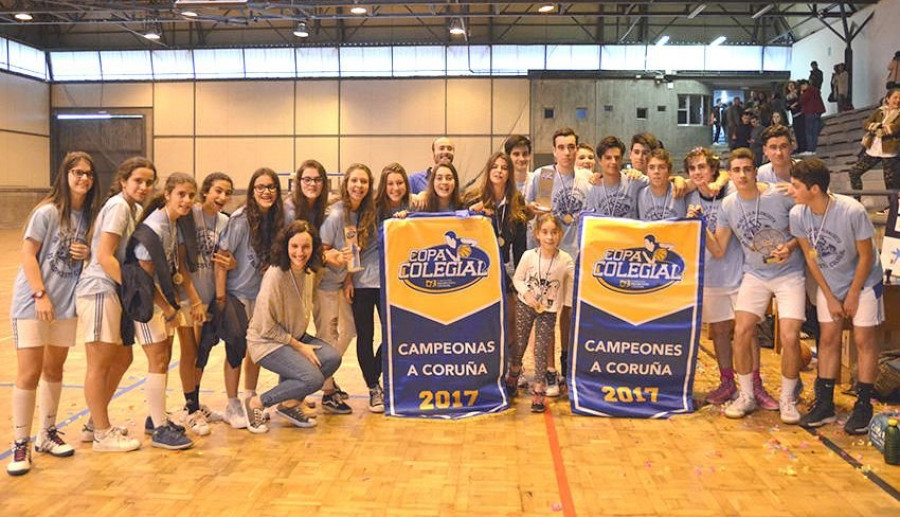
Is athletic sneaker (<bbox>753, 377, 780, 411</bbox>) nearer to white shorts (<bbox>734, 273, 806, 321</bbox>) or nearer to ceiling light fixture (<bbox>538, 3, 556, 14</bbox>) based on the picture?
white shorts (<bbox>734, 273, 806, 321</bbox>)

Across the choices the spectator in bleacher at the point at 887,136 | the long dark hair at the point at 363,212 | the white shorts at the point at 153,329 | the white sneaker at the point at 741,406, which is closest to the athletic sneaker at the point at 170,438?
the white shorts at the point at 153,329

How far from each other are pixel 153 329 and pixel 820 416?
13.0 feet

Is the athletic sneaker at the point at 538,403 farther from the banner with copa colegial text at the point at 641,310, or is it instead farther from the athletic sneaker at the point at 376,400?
the athletic sneaker at the point at 376,400

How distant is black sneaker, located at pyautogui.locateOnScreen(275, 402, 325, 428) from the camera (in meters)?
4.67

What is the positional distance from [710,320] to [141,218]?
12.0 ft

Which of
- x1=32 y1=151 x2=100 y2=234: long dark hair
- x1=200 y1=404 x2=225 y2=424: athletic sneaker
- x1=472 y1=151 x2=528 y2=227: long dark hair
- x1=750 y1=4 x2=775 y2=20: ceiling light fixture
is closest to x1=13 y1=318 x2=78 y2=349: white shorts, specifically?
x1=32 y1=151 x2=100 y2=234: long dark hair

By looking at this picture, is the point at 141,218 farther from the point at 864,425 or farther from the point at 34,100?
the point at 34,100

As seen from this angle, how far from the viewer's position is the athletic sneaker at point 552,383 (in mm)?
5309

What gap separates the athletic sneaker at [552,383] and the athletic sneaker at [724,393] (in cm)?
103

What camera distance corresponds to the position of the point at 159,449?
13.9 ft

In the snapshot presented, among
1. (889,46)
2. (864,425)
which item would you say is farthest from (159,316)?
(889,46)

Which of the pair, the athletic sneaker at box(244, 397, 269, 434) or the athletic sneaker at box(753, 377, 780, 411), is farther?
the athletic sneaker at box(753, 377, 780, 411)

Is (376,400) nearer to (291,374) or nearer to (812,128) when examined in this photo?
(291,374)

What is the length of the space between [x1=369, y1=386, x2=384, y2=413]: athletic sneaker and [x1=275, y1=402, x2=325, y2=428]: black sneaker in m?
0.47
